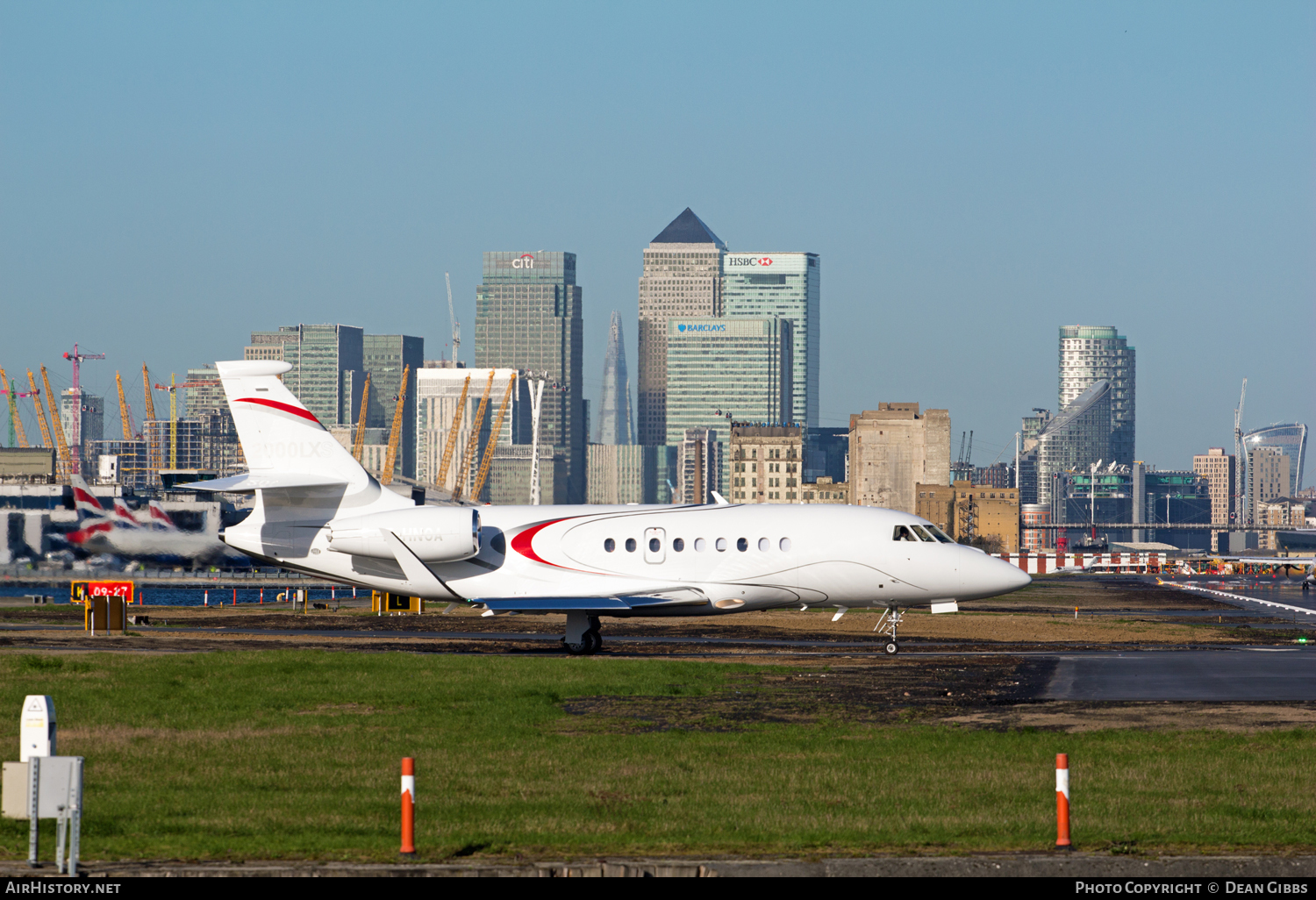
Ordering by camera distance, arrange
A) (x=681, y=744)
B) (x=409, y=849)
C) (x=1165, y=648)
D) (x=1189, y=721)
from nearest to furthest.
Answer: (x=409, y=849) → (x=681, y=744) → (x=1189, y=721) → (x=1165, y=648)

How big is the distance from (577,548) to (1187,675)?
1525cm

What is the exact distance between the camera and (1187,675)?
3325cm

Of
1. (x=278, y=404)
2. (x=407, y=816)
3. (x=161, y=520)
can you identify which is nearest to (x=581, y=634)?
(x=278, y=404)

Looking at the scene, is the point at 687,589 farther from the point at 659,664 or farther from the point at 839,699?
the point at 839,699

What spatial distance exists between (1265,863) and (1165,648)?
30.2m

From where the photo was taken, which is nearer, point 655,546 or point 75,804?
point 75,804

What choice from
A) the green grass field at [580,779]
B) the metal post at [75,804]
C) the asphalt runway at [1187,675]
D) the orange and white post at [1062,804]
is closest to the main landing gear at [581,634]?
the green grass field at [580,779]

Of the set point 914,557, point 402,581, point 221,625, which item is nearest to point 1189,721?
point 914,557

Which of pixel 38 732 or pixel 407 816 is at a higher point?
pixel 38 732

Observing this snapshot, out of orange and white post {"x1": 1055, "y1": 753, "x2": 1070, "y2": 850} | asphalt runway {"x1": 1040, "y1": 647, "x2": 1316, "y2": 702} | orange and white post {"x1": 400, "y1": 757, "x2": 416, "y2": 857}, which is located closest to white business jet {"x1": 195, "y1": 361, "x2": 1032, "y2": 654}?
asphalt runway {"x1": 1040, "y1": 647, "x2": 1316, "y2": 702}

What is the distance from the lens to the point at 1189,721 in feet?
82.0

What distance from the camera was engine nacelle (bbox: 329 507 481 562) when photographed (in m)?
38.6

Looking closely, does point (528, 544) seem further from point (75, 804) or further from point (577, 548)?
point (75, 804)

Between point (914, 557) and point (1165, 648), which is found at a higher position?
A: point (914, 557)
